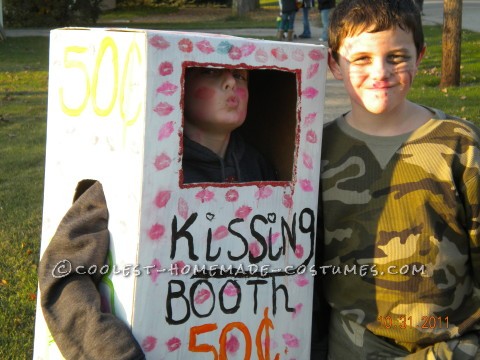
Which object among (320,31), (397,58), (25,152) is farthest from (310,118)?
(320,31)

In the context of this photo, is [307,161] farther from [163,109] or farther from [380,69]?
[163,109]

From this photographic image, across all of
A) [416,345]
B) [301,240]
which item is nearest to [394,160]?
[301,240]

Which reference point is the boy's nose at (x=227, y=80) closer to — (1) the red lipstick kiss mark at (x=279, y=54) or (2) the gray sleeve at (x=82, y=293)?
(1) the red lipstick kiss mark at (x=279, y=54)

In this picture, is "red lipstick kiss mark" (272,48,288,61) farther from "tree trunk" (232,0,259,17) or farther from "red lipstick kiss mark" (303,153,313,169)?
"tree trunk" (232,0,259,17)

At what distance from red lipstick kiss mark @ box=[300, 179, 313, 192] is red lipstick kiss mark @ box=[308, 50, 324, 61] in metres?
0.34

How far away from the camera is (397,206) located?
2.18m

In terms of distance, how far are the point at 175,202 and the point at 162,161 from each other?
11cm

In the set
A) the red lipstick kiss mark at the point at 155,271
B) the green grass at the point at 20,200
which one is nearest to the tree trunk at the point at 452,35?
the green grass at the point at 20,200

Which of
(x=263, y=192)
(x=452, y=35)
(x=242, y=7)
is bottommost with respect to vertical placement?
(x=263, y=192)

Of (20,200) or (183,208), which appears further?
(20,200)

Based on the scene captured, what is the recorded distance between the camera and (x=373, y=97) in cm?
218

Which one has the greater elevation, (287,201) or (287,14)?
(287,14)

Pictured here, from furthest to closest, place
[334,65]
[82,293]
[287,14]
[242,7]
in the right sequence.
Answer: [242,7]
[287,14]
[334,65]
[82,293]

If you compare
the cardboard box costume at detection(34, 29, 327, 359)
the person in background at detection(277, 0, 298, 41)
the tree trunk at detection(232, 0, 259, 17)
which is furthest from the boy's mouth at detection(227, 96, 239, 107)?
the tree trunk at detection(232, 0, 259, 17)
